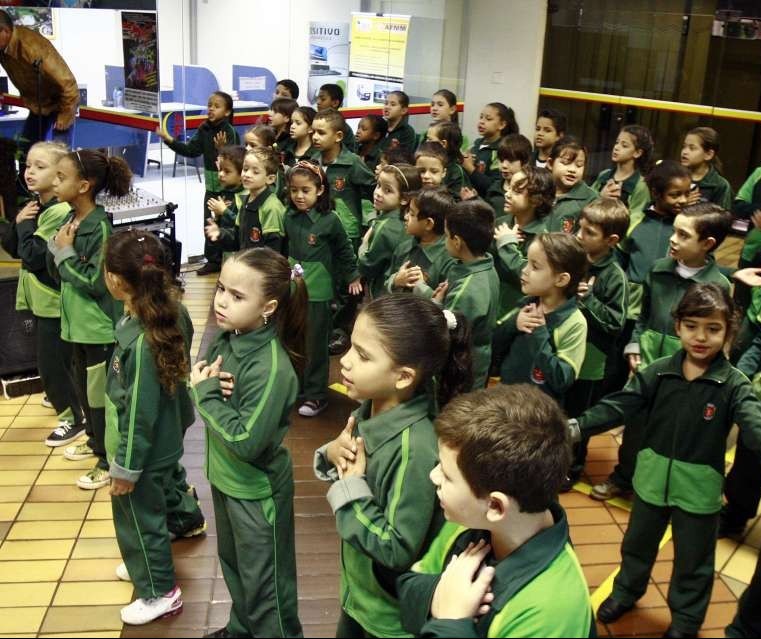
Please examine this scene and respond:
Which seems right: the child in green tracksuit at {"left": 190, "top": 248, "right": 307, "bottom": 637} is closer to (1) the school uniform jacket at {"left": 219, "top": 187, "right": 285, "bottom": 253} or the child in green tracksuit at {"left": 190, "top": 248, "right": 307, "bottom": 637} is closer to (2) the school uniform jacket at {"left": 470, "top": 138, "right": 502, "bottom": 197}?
(1) the school uniform jacket at {"left": 219, "top": 187, "right": 285, "bottom": 253}

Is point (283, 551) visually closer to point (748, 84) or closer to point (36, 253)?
point (36, 253)

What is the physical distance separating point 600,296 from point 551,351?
0.64 metres

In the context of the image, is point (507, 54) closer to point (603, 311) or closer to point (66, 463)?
point (603, 311)

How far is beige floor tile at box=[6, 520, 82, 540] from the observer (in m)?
3.29

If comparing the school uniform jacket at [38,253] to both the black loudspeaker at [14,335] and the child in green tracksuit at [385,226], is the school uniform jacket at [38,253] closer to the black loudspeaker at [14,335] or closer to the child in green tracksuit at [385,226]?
the black loudspeaker at [14,335]

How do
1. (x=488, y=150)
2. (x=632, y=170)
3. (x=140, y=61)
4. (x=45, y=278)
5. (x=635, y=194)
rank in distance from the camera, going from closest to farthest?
(x=45, y=278) < (x=635, y=194) < (x=632, y=170) < (x=140, y=61) < (x=488, y=150)

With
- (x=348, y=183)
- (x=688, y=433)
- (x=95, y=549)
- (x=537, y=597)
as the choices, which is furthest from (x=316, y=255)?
(x=537, y=597)

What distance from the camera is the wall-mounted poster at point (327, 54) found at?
767 cm

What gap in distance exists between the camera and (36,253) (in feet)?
12.2

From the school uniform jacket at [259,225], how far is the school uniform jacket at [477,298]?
57.5 inches

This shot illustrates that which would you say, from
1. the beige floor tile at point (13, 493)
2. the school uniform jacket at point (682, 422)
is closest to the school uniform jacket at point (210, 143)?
the beige floor tile at point (13, 493)

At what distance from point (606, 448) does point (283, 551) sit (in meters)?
2.39

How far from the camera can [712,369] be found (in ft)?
8.24

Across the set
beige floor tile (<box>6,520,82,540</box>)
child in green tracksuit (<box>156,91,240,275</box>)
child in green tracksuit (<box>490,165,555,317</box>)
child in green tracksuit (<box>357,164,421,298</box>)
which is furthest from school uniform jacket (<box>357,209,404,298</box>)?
child in green tracksuit (<box>156,91,240,275</box>)
